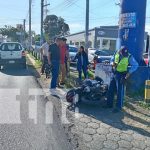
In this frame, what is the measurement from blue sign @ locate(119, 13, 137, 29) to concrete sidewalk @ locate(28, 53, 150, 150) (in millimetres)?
3761

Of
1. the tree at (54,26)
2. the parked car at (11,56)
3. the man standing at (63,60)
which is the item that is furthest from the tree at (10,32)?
the man standing at (63,60)

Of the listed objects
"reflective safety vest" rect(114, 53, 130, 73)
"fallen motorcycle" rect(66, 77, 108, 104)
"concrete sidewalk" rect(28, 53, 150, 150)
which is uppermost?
"reflective safety vest" rect(114, 53, 130, 73)

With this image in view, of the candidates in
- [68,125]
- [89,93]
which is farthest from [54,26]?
[68,125]

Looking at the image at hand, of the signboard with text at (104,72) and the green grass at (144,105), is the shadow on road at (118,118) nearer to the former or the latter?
the green grass at (144,105)

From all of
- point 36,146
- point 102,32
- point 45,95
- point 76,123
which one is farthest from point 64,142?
point 102,32

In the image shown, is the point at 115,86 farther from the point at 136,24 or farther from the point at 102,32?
the point at 102,32

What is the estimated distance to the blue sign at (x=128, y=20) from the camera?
38.1 feet

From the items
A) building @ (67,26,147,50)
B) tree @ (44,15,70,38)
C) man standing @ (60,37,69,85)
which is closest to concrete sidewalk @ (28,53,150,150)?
man standing @ (60,37,69,85)

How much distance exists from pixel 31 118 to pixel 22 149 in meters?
2.13

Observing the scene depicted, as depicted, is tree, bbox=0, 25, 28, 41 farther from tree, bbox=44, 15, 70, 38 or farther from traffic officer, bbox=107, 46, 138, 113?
traffic officer, bbox=107, 46, 138, 113

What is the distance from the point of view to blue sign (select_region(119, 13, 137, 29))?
38.1 ft

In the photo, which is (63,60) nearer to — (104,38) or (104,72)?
(104,72)

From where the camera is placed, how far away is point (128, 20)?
1177cm

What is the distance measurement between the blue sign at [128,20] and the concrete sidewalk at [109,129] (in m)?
3.76
